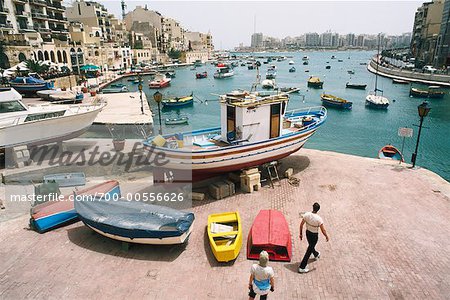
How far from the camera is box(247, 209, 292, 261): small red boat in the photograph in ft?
28.1

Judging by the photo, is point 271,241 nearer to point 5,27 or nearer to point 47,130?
point 47,130

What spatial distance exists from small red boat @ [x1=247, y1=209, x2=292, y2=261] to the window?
16.0 metres

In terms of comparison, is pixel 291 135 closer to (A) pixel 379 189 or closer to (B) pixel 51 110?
(A) pixel 379 189

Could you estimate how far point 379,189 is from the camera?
12797 millimetres

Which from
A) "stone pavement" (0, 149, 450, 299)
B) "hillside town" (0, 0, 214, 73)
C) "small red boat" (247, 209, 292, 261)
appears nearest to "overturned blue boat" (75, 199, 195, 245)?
"stone pavement" (0, 149, 450, 299)

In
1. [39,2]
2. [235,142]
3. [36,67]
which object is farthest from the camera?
[39,2]

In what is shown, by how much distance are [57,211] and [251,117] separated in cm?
851

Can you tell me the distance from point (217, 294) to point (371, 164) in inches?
473

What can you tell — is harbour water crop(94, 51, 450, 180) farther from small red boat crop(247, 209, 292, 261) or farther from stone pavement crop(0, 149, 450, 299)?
small red boat crop(247, 209, 292, 261)

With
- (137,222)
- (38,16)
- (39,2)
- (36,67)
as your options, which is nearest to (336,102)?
(137,222)

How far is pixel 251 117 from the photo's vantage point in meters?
13.2

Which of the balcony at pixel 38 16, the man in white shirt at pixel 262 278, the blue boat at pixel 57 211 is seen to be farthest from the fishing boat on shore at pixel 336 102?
the balcony at pixel 38 16

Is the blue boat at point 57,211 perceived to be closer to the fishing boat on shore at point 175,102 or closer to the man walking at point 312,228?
the man walking at point 312,228

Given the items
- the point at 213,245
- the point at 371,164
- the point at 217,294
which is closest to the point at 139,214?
the point at 213,245
